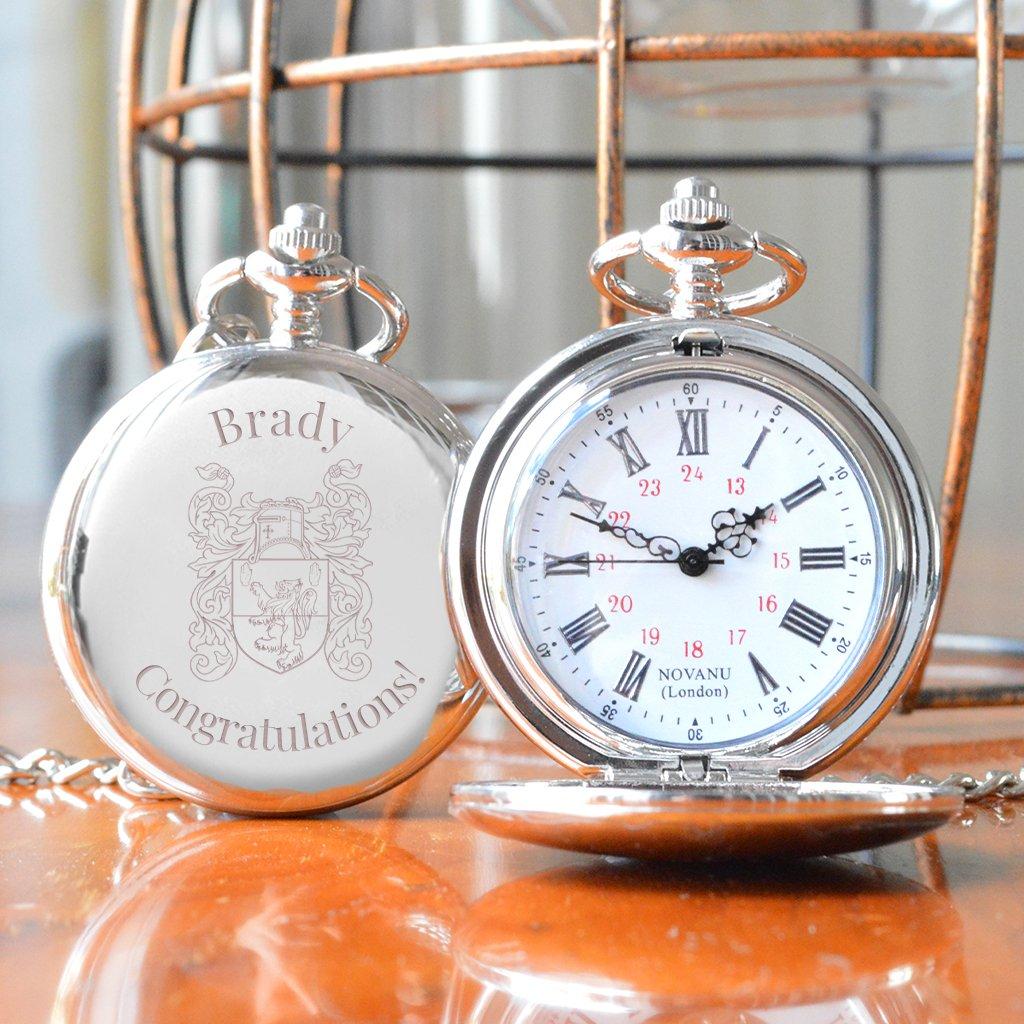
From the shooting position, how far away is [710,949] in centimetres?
43

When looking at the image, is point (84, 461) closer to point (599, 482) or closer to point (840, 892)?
point (599, 482)

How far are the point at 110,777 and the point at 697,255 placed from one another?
35 centimetres

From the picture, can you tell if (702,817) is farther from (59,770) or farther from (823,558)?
(59,770)

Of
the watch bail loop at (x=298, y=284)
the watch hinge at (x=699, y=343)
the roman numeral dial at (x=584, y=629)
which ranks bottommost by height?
the roman numeral dial at (x=584, y=629)

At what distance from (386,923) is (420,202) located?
3.19 metres

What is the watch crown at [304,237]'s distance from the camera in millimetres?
607

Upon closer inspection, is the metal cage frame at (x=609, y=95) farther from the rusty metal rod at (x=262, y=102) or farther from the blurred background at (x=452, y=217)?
the blurred background at (x=452, y=217)

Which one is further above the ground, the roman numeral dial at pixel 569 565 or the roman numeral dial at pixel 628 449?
the roman numeral dial at pixel 628 449

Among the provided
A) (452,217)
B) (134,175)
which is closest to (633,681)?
(134,175)

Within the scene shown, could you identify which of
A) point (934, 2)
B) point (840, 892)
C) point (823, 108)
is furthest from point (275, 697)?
point (823, 108)

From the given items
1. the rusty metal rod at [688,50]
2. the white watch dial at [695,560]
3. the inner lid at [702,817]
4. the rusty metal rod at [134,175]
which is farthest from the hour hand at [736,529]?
the rusty metal rod at [134,175]

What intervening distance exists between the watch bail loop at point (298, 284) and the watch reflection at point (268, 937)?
8.3 inches

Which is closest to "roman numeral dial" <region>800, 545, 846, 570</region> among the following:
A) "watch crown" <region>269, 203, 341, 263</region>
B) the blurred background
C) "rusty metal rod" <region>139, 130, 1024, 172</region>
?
"watch crown" <region>269, 203, 341, 263</region>

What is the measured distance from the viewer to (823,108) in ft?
3.94
